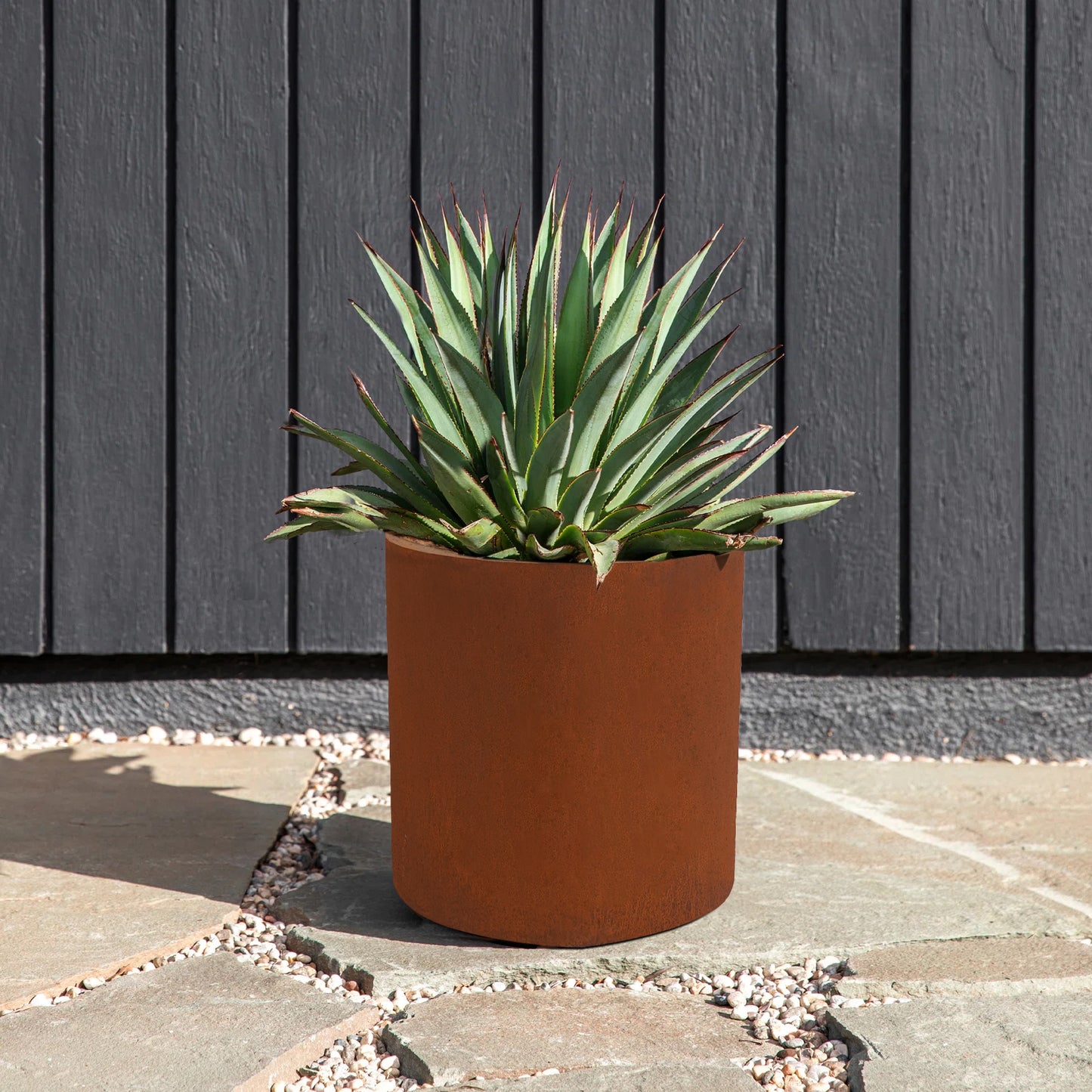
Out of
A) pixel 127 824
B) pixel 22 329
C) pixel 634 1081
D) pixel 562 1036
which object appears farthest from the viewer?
pixel 22 329

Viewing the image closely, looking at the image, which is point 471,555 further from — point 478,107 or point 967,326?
point 967,326

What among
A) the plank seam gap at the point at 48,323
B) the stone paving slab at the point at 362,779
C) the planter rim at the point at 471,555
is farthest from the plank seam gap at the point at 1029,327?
the plank seam gap at the point at 48,323

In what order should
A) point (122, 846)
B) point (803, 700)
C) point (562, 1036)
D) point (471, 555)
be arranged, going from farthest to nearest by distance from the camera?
point (803, 700) < point (122, 846) < point (471, 555) < point (562, 1036)

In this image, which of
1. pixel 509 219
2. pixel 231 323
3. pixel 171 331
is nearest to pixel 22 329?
pixel 171 331

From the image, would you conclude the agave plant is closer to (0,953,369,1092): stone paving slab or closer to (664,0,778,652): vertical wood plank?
(0,953,369,1092): stone paving slab

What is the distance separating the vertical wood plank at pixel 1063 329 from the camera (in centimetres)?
291

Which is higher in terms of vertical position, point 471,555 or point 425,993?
point 471,555

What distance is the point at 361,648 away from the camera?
3.01 meters

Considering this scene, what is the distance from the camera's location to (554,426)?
1.75m

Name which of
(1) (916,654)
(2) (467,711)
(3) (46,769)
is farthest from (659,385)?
(3) (46,769)

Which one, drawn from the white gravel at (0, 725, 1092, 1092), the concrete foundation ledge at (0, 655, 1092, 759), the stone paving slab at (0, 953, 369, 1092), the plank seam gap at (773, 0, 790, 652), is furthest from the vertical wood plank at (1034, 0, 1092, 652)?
the stone paving slab at (0, 953, 369, 1092)

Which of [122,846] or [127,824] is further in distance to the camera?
[127,824]

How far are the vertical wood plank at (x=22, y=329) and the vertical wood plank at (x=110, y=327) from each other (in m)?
0.04

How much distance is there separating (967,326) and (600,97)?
1045mm
